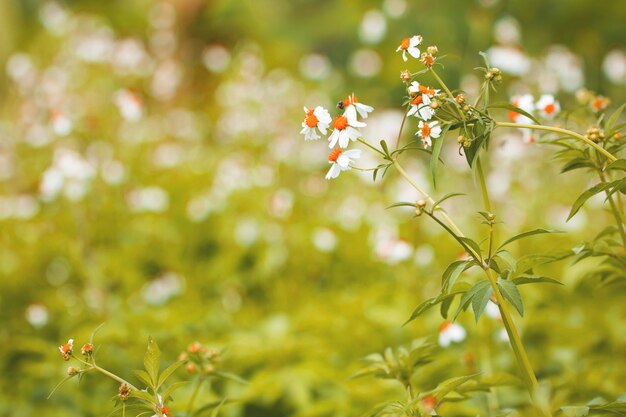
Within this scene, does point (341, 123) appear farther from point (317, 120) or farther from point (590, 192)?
point (590, 192)

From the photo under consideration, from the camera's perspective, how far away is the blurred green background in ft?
6.60

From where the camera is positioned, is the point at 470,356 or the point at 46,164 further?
the point at 46,164

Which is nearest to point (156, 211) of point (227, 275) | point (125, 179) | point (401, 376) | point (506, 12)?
point (125, 179)

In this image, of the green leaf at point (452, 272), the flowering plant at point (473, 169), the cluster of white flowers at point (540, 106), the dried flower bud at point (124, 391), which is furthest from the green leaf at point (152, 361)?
the cluster of white flowers at point (540, 106)

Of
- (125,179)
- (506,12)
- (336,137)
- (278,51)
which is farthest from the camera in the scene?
(278,51)

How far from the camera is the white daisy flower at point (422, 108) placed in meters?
1.00

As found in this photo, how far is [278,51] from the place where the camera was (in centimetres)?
686

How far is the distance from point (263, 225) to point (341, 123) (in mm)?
2086

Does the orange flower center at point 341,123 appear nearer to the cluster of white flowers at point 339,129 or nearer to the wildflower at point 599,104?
the cluster of white flowers at point 339,129

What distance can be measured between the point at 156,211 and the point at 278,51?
13.0 feet

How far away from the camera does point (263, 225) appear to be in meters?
3.10

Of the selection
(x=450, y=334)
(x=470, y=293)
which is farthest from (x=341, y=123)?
(x=450, y=334)

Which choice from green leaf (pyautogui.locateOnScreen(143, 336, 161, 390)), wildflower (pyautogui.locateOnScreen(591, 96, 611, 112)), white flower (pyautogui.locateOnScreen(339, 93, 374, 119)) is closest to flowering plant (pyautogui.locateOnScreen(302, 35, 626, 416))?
white flower (pyautogui.locateOnScreen(339, 93, 374, 119))

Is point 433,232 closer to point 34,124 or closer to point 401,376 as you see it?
point 401,376
